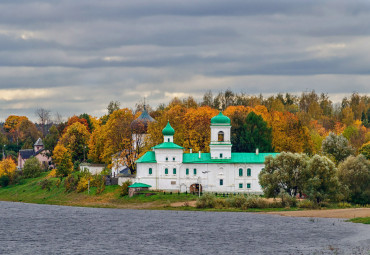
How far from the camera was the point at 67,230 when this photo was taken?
2576 inches

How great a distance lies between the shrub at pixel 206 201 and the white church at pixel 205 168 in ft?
24.9

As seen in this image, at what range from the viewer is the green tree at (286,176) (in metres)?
80.9

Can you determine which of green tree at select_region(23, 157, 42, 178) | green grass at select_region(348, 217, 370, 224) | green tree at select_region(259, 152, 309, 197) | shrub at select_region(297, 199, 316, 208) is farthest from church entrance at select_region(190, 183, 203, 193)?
green tree at select_region(23, 157, 42, 178)

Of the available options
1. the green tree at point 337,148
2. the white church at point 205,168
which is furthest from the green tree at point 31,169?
the green tree at point 337,148

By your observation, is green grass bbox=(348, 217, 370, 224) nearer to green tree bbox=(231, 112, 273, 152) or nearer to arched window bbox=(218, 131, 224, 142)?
arched window bbox=(218, 131, 224, 142)

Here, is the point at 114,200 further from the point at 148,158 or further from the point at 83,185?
the point at 83,185

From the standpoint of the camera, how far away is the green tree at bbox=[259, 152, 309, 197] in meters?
80.9

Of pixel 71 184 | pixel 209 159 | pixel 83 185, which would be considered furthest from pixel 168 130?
pixel 71 184

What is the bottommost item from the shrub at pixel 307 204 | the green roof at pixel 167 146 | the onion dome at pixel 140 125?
the shrub at pixel 307 204

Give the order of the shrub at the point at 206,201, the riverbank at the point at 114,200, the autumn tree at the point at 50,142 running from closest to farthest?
the riverbank at the point at 114,200
the shrub at the point at 206,201
the autumn tree at the point at 50,142

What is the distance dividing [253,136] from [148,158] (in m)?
17.6

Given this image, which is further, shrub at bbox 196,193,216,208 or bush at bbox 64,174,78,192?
bush at bbox 64,174,78,192

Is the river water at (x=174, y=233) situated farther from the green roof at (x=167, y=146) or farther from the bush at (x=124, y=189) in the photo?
the green roof at (x=167, y=146)

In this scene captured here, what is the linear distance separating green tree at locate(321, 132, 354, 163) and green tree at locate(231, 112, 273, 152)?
7571mm
